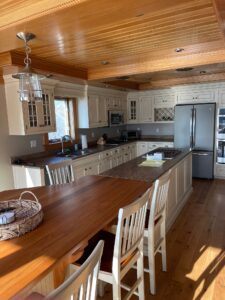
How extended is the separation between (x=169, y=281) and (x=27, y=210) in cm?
154

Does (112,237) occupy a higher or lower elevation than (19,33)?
lower

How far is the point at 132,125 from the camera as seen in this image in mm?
6770

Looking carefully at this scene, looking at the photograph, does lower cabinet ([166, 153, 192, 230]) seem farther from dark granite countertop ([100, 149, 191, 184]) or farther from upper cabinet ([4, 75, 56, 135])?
upper cabinet ([4, 75, 56, 135])

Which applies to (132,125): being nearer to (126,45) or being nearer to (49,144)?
(49,144)

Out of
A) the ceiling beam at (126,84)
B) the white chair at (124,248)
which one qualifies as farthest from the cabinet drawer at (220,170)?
the white chair at (124,248)

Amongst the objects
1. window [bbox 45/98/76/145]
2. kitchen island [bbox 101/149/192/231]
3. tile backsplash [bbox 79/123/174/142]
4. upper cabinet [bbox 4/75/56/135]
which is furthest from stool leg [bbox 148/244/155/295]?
tile backsplash [bbox 79/123/174/142]

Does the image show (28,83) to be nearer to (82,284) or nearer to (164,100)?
(82,284)

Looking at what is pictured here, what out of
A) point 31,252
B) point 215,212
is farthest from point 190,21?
point 215,212

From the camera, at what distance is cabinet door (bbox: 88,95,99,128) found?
4.83 metres

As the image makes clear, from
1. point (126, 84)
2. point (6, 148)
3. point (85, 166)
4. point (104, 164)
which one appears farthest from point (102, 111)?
point (6, 148)

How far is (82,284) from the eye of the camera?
0.82m

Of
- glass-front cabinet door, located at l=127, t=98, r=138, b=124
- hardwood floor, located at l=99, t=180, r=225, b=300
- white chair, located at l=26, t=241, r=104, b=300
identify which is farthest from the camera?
glass-front cabinet door, located at l=127, t=98, r=138, b=124

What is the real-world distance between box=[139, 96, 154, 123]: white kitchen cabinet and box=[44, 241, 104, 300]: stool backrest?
552 centimetres

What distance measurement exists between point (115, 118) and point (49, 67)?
273 cm
